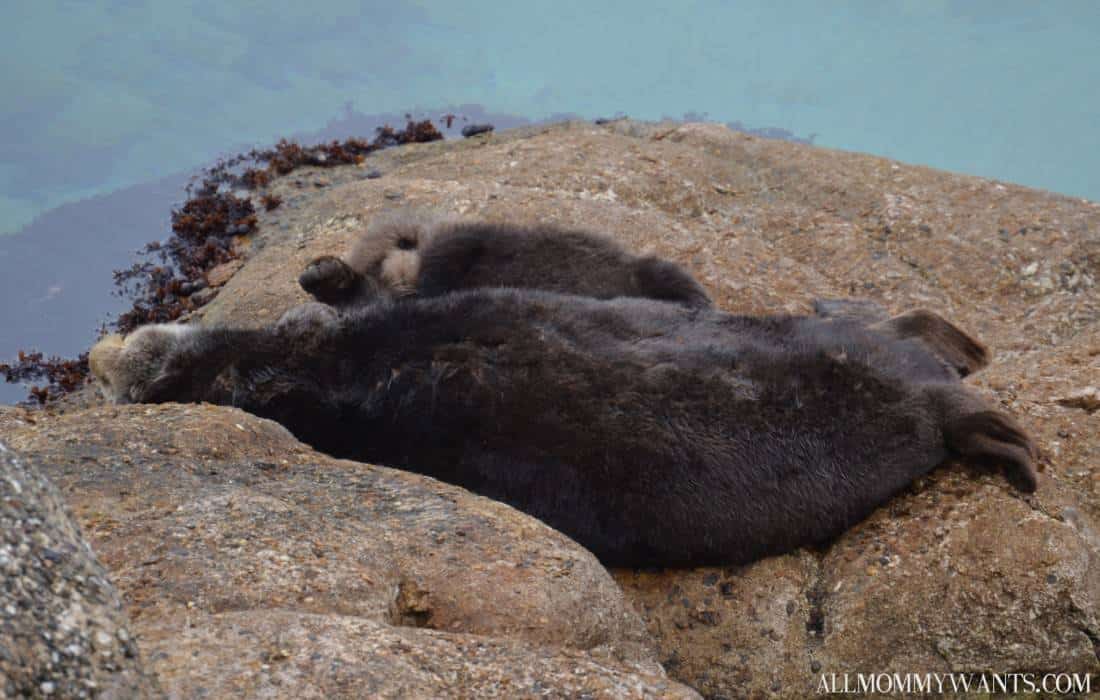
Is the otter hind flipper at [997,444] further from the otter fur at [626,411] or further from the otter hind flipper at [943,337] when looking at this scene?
the otter hind flipper at [943,337]

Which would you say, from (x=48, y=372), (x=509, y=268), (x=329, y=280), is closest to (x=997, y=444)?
(x=509, y=268)

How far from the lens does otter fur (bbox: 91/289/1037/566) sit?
4371 mm

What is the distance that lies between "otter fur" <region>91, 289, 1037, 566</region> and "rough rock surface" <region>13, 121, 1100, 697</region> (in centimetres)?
21

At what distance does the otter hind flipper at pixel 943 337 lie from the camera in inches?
212

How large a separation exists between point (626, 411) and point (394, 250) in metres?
2.49

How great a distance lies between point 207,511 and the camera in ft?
11.5

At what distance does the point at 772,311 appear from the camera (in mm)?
6617

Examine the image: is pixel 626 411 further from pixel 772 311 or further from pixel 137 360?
pixel 137 360

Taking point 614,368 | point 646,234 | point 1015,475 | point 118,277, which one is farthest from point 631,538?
point 118,277

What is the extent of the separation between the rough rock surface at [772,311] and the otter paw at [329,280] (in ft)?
2.89

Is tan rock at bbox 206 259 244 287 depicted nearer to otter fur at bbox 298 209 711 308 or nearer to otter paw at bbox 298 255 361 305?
otter fur at bbox 298 209 711 308

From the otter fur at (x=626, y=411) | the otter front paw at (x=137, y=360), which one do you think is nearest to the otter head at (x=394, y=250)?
the otter fur at (x=626, y=411)

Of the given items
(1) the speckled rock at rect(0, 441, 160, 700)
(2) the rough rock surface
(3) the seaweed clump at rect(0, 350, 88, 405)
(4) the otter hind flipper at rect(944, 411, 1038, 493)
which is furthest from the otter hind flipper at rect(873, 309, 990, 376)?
(3) the seaweed clump at rect(0, 350, 88, 405)

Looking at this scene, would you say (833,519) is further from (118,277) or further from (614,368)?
(118,277)
